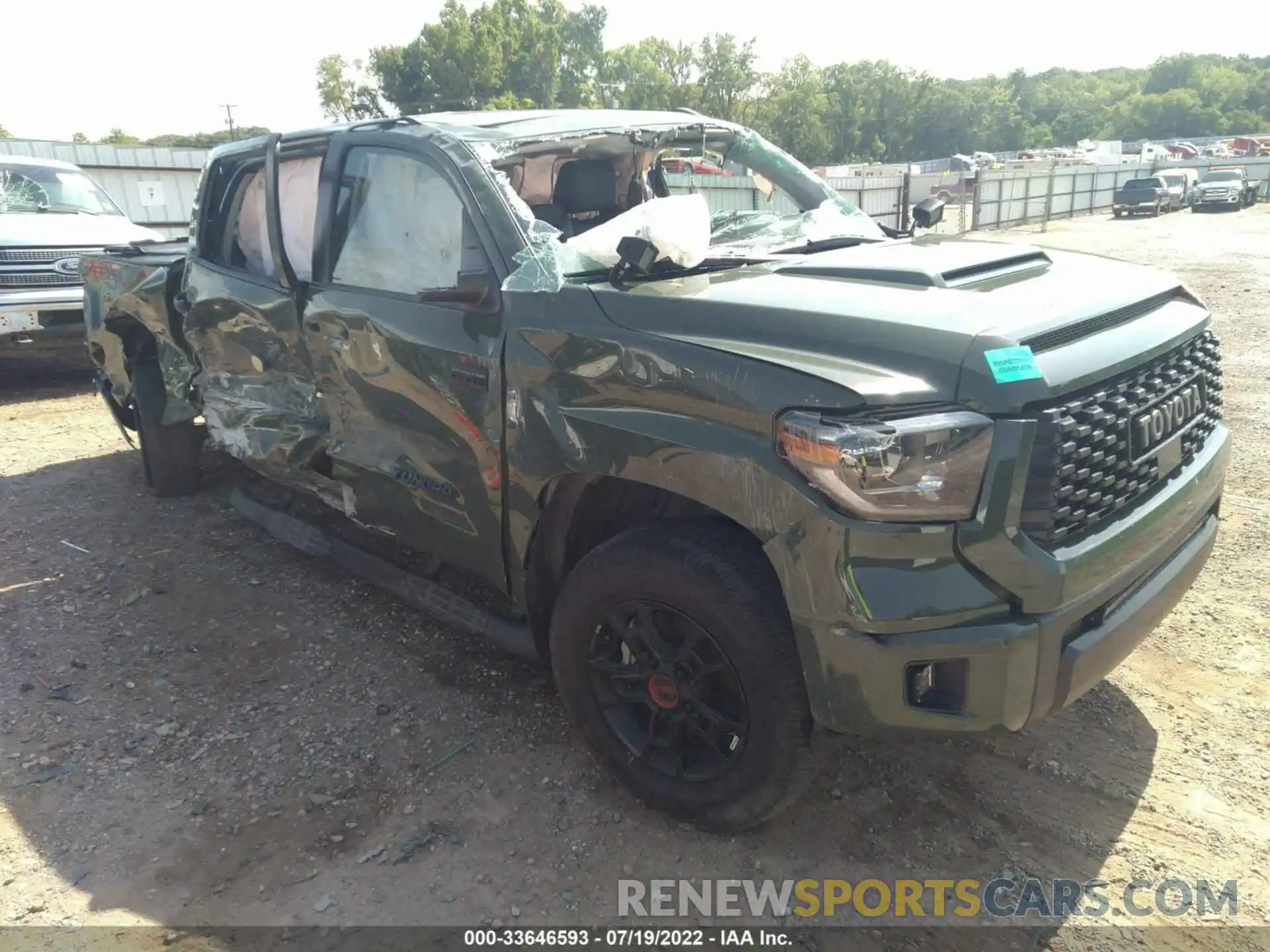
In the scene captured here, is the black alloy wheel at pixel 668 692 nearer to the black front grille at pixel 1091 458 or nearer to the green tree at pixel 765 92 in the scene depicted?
the black front grille at pixel 1091 458

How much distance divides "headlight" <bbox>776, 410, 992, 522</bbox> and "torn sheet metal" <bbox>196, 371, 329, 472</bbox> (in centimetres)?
235

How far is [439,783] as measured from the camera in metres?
2.88

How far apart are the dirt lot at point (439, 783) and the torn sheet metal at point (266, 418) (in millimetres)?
715

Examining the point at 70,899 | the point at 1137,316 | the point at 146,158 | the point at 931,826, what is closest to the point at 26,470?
the point at 70,899

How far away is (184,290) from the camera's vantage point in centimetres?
452

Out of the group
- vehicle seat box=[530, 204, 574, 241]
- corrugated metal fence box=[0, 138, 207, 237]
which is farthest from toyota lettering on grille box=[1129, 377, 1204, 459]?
corrugated metal fence box=[0, 138, 207, 237]

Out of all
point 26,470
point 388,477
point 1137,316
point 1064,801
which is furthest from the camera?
point 26,470

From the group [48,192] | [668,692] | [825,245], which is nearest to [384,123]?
[825,245]

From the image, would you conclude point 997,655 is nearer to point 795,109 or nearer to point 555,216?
point 555,216

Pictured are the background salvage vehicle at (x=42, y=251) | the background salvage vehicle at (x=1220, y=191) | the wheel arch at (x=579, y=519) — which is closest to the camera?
the wheel arch at (x=579, y=519)

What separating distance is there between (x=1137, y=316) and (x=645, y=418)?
1411 mm

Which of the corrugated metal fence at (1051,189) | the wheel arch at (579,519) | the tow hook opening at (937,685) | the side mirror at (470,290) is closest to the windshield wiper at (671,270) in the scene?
the side mirror at (470,290)

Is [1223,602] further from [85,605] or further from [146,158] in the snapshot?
[146,158]

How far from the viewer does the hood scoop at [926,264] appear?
7.98ft
